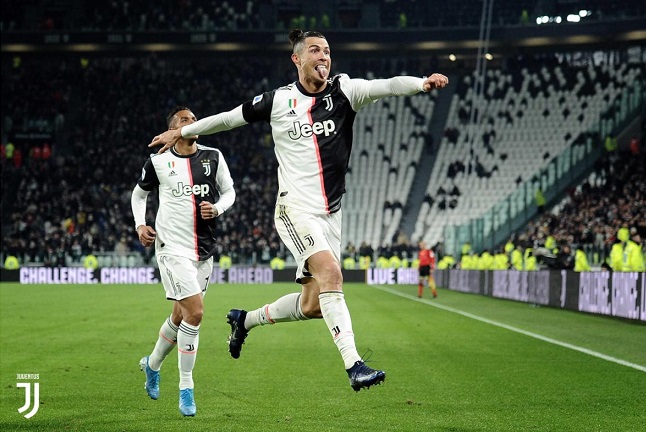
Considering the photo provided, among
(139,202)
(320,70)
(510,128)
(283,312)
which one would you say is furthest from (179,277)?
(510,128)

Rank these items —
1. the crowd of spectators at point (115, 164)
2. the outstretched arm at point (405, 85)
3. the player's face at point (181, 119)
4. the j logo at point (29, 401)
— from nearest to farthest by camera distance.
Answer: the outstretched arm at point (405, 85) < the j logo at point (29, 401) < the player's face at point (181, 119) < the crowd of spectators at point (115, 164)

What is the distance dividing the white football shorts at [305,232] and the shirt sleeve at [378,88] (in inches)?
34.4

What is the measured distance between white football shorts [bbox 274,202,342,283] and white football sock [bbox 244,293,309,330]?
18.1 inches

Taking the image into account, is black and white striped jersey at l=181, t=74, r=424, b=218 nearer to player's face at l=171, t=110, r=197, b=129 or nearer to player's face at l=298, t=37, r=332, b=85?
player's face at l=298, t=37, r=332, b=85

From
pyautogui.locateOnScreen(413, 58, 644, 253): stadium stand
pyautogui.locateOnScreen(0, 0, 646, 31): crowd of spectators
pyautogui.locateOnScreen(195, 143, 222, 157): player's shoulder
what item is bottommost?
pyautogui.locateOnScreen(195, 143, 222, 157): player's shoulder

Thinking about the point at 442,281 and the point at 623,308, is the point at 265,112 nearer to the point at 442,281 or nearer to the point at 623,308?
the point at 623,308

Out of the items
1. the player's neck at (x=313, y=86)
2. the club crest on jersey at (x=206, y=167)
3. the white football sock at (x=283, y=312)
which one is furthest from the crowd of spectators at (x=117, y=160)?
the player's neck at (x=313, y=86)

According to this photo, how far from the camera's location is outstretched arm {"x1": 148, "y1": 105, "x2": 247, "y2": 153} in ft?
24.5

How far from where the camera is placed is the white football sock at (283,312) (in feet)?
26.3

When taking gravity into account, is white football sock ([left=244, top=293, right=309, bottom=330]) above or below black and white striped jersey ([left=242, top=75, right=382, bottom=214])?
below
